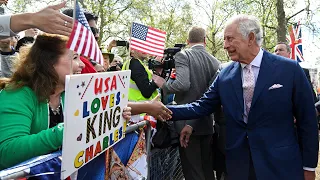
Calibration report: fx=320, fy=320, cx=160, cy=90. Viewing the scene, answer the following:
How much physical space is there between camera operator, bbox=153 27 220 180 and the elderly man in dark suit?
847 millimetres

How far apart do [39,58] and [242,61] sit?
1594mm

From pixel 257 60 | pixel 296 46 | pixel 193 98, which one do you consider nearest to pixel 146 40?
pixel 193 98

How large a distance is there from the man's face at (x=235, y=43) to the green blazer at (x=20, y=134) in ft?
5.20

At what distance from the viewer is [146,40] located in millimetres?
4352

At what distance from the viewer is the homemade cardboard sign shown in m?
1.43

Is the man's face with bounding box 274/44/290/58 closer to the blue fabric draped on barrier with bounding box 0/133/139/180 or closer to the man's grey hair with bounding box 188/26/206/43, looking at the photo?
Answer: the man's grey hair with bounding box 188/26/206/43

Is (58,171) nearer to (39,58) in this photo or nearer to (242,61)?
(39,58)

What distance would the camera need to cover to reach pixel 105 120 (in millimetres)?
1833

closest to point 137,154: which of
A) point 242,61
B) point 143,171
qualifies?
point 143,171

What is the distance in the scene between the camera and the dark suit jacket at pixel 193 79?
3484 millimetres

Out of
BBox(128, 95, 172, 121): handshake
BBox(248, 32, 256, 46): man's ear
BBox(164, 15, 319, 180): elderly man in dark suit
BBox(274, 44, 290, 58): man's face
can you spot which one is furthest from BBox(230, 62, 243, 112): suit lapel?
BBox(274, 44, 290, 58): man's face

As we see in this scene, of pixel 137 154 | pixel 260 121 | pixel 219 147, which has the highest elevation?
pixel 260 121

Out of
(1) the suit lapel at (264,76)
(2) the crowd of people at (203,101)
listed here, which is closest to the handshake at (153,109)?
(2) the crowd of people at (203,101)

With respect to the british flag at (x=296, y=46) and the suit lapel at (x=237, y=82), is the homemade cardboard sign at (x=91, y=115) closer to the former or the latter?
the suit lapel at (x=237, y=82)
